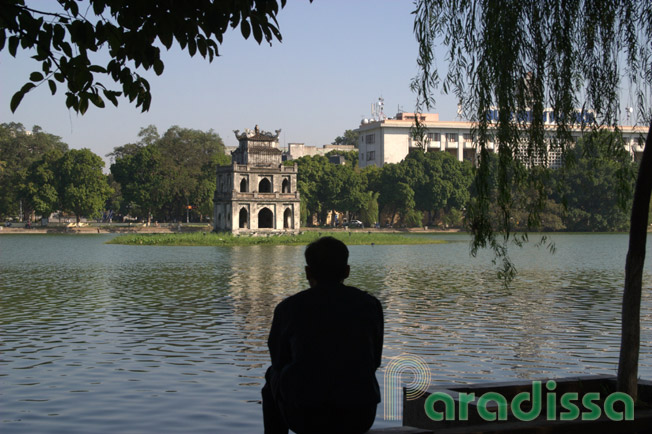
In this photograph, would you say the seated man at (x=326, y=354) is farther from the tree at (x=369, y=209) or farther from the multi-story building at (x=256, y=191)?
the tree at (x=369, y=209)

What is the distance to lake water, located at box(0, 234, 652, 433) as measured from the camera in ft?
38.3

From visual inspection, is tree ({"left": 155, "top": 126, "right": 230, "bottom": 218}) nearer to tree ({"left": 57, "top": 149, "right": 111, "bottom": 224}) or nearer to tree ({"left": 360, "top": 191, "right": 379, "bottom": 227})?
tree ({"left": 57, "top": 149, "right": 111, "bottom": 224})

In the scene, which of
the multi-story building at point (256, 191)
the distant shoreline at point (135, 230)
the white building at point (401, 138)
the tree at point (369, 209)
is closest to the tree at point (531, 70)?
the multi-story building at point (256, 191)

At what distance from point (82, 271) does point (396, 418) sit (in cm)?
3155

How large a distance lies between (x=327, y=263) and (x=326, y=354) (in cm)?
62

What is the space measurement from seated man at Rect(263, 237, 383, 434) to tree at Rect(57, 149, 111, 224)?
339ft

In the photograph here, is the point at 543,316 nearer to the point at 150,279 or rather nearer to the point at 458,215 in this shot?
the point at 150,279

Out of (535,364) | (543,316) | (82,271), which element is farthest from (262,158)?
(535,364)

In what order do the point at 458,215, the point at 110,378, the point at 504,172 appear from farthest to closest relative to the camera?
1. the point at 458,215
2. the point at 110,378
3. the point at 504,172

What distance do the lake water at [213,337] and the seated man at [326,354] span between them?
497 centimetres

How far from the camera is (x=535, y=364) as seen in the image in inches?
580

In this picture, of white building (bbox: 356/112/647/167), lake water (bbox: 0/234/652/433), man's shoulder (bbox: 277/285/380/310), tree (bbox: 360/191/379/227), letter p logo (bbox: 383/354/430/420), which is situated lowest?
letter p logo (bbox: 383/354/430/420)

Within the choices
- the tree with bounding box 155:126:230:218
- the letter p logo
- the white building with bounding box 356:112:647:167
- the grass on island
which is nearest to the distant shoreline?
the tree with bounding box 155:126:230:218

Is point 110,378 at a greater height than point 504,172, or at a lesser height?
lesser
